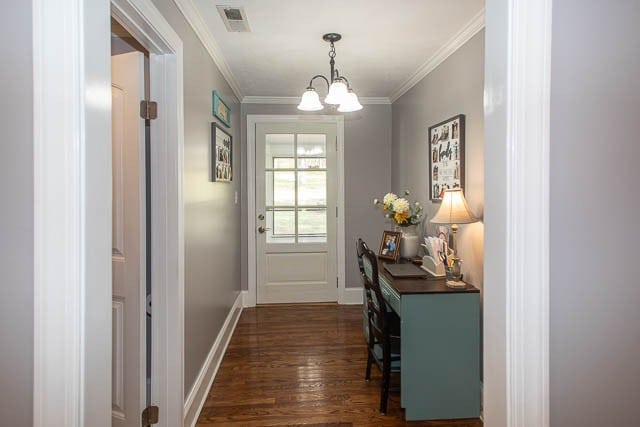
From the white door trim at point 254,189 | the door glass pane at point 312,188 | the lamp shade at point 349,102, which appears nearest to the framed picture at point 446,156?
the lamp shade at point 349,102

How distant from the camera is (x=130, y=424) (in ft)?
5.85

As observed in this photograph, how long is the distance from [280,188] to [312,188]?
0.36m

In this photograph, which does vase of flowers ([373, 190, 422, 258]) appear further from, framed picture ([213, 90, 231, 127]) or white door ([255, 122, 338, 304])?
framed picture ([213, 90, 231, 127])

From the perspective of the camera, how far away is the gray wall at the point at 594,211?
807 mm

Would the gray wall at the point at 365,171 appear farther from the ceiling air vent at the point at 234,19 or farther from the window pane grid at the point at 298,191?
the ceiling air vent at the point at 234,19

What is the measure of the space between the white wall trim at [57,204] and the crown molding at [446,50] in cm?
217

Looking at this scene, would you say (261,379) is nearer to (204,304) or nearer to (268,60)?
(204,304)

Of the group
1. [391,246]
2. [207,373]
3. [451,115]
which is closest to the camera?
[207,373]

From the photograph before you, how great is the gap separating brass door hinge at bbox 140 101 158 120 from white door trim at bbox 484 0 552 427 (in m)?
1.52

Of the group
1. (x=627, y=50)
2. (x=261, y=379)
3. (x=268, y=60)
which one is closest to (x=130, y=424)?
(x=261, y=379)

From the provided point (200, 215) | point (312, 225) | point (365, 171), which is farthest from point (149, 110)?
point (365, 171)

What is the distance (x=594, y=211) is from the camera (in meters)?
0.82

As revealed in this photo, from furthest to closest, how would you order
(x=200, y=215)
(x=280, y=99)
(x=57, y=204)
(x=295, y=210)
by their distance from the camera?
(x=295, y=210), (x=280, y=99), (x=200, y=215), (x=57, y=204)

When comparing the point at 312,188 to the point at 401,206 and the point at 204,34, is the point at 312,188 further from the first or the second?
the point at 204,34
